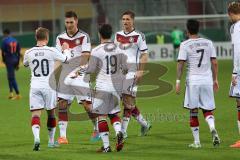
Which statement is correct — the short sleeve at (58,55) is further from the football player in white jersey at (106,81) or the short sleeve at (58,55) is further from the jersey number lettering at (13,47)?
the jersey number lettering at (13,47)

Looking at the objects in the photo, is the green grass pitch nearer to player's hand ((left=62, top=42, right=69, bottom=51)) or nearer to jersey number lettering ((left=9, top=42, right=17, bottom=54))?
player's hand ((left=62, top=42, right=69, bottom=51))

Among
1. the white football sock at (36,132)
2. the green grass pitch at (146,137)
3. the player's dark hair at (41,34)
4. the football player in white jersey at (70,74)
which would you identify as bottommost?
the green grass pitch at (146,137)

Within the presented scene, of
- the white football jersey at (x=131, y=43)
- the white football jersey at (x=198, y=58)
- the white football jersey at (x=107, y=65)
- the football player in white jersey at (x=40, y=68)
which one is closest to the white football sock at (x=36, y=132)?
the football player in white jersey at (x=40, y=68)

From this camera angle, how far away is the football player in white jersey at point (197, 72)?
1252 cm

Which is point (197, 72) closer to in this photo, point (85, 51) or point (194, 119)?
point (194, 119)

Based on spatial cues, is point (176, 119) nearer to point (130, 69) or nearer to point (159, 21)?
point (130, 69)

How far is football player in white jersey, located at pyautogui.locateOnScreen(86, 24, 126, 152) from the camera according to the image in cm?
1213

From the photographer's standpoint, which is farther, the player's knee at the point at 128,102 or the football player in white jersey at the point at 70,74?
the player's knee at the point at 128,102

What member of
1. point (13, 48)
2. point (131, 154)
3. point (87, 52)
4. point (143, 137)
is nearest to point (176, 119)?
point (143, 137)

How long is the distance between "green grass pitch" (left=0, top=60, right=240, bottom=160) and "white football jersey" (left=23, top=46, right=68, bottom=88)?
1.25 metres

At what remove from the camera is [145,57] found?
46.3ft

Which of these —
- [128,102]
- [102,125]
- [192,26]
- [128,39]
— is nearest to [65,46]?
[128,39]

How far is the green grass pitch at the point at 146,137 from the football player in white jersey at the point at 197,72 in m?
0.58

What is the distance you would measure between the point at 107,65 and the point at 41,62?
1.26 m
